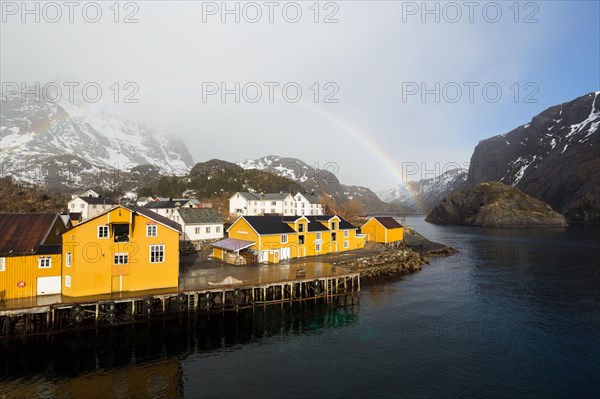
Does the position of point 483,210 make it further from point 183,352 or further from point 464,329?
point 183,352

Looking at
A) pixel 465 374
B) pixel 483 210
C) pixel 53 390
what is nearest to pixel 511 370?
pixel 465 374

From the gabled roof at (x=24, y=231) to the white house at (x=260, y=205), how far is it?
78.5 meters

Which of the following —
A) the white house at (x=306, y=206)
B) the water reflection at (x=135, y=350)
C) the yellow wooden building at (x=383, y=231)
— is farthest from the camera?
the white house at (x=306, y=206)

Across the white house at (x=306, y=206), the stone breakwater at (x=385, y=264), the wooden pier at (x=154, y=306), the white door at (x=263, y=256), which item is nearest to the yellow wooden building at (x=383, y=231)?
the stone breakwater at (x=385, y=264)

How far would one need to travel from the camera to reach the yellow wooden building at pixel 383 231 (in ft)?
248

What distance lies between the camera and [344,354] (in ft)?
96.2

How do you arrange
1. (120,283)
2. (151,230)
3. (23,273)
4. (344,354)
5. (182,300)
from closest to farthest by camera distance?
(344,354) < (23,273) < (120,283) < (182,300) < (151,230)

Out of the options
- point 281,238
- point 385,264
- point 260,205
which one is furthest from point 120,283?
point 260,205

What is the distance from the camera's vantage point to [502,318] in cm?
3878

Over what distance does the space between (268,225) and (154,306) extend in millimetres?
21960

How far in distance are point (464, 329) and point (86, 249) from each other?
35.3 meters

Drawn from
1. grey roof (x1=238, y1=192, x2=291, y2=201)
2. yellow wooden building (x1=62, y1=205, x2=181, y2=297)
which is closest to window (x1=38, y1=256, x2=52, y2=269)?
yellow wooden building (x1=62, y1=205, x2=181, y2=297)

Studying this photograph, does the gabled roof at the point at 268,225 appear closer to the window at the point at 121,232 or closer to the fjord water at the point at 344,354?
the fjord water at the point at 344,354

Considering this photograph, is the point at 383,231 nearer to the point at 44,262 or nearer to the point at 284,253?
the point at 284,253
